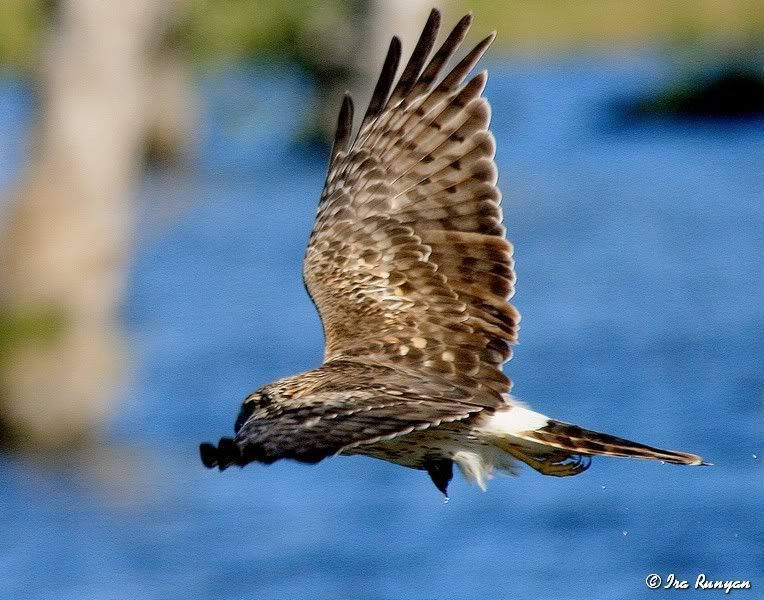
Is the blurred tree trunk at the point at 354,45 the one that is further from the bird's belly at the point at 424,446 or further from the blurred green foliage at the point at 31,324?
the bird's belly at the point at 424,446

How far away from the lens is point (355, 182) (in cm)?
721

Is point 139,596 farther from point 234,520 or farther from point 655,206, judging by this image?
point 655,206

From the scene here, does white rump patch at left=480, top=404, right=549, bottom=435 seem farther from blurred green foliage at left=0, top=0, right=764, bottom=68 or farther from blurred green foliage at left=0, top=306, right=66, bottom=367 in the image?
blurred green foliage at left=0, top=0, right=764, bottom=68

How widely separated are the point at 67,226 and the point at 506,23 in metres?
19.9

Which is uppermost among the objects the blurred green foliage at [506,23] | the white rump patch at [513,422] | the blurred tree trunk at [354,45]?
the blurred green foliage at [506,23]

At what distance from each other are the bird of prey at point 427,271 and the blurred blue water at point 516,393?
273 centimetres

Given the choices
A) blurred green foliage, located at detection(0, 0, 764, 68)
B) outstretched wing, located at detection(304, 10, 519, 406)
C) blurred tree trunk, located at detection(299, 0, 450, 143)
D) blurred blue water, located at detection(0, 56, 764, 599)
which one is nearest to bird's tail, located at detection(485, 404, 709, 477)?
outstretched wing, located at detection(304, 10, 519, 406)

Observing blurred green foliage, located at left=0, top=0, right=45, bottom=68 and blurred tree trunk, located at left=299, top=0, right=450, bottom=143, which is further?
blurred green foliage, located at left=0, top=0, right=45, bottom=68

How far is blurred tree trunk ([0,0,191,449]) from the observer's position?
14.0 meters

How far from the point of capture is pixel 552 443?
6297mm

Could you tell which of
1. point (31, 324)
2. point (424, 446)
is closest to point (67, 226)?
point (31, 324)

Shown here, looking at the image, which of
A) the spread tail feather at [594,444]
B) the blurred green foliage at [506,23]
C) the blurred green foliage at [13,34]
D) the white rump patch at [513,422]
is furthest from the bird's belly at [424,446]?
the blurred green foliage at [13,34]

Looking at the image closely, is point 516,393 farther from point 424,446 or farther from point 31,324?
point 424,446

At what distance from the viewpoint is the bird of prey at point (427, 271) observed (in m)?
6.55
